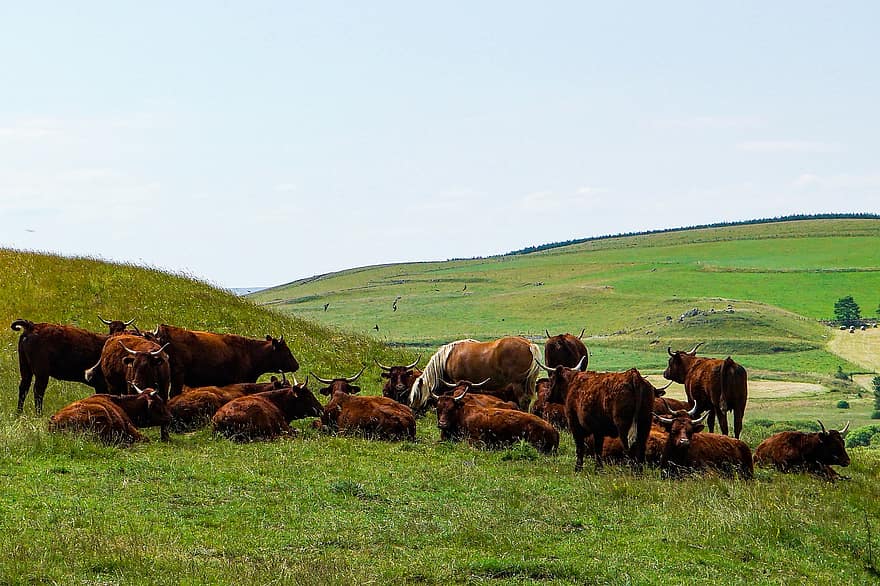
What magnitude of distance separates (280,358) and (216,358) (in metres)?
1.64

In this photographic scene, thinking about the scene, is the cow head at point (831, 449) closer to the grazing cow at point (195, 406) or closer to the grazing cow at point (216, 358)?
the grazing cow at point (195, 406)

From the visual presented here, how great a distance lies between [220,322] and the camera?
26.0 meters

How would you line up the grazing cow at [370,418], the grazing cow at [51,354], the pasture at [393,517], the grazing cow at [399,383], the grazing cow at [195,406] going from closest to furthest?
the pasture at [393,517] < the grazing cow at [195,406] < the grazing cow at [370,418] < the grazing cow at [51,354] < the grazing cow at [399,383]

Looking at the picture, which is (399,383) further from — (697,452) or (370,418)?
(697,452)

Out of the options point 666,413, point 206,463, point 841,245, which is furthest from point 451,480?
point 841,245

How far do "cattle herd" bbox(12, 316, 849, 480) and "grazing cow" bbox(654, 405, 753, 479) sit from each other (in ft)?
0.06

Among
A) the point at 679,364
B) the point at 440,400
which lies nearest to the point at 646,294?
the point at 679,364

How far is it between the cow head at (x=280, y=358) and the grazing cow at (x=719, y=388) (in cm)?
799

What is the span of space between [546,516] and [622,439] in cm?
312

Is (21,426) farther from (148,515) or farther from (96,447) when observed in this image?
(148,515)

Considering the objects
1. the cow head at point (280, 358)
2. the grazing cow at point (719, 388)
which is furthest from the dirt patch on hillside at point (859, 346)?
the cow head at point (280, 358)

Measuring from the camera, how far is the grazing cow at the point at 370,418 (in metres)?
15.6

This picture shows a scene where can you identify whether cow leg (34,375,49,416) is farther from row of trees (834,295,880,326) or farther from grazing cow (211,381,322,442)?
row of trees (834,295,880,326)

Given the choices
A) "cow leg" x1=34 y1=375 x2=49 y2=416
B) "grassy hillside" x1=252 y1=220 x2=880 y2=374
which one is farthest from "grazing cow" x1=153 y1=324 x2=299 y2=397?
"grassy hillside" x1=252 y1=220 x2=880 y2=374
